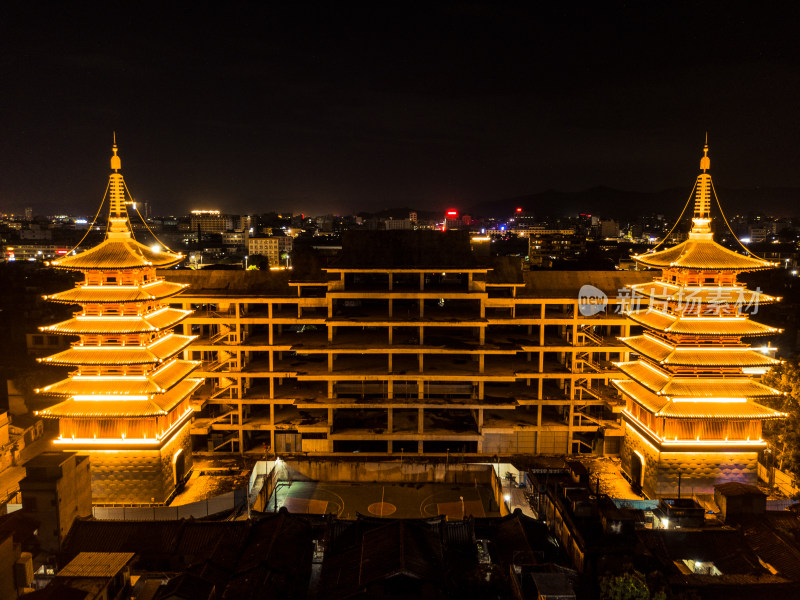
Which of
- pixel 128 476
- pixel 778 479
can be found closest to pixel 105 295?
pixel 128 476

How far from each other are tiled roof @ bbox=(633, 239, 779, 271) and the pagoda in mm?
47

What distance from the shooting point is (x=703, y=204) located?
28.8 meters

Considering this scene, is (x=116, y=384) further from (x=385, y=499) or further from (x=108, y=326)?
(x=385, y=499)

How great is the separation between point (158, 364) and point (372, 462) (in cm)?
1206

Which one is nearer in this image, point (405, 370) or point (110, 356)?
point (110, 356)

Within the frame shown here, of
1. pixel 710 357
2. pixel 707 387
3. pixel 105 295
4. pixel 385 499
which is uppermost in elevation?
pixel 105 295

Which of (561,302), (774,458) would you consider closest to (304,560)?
(561,302)

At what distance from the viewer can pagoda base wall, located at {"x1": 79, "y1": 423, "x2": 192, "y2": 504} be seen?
88.8 ft

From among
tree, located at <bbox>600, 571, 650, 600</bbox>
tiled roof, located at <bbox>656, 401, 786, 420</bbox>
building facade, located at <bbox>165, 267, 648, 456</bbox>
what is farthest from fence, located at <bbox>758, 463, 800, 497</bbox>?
tree, located at <bbox>600, 571, 650, 600</bbox>

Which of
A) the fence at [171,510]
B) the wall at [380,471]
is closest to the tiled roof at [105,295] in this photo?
the fence at [171,510]

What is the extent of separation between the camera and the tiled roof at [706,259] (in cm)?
2736

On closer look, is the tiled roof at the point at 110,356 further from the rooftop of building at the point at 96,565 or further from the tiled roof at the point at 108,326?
the rooftop of building at the point at 96,565

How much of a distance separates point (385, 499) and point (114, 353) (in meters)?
15.2

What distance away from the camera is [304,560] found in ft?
68.2
